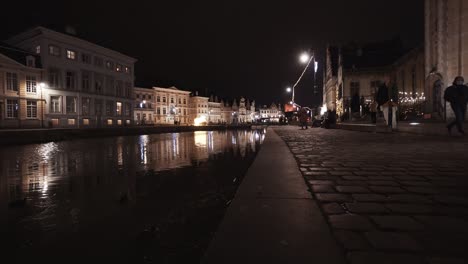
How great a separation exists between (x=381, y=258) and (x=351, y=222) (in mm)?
619

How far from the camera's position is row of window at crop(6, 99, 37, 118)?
3164 centimetres

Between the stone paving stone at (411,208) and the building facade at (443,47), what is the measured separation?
1952 centimetres

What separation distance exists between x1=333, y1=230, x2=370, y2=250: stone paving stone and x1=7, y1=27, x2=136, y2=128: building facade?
41.2m

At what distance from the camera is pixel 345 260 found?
1.63 metres

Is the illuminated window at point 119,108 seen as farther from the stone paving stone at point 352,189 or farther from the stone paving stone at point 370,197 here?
the stone paving stone at point 370,197

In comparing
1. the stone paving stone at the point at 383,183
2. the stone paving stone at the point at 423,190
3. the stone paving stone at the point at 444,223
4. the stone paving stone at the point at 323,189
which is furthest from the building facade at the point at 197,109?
the stone paving stone at the point at 444,223

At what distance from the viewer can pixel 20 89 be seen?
32781 millimetres

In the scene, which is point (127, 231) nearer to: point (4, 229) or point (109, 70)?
point (4, 229)

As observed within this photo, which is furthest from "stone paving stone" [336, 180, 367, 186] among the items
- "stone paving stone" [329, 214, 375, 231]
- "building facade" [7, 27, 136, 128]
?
"building facade" [7, 27, 136, 128]

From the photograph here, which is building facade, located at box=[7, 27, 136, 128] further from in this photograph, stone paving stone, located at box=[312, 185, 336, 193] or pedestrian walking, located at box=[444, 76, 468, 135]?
pedestrian walking, located at box=[444, 76, 468, 135]

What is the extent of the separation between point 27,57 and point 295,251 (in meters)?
42.4

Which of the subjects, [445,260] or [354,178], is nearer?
[445,260]

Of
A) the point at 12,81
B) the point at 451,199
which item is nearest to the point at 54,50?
the point at 12,81

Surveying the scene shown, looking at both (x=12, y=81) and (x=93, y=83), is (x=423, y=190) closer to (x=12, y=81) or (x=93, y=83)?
(x=12, y=81)
